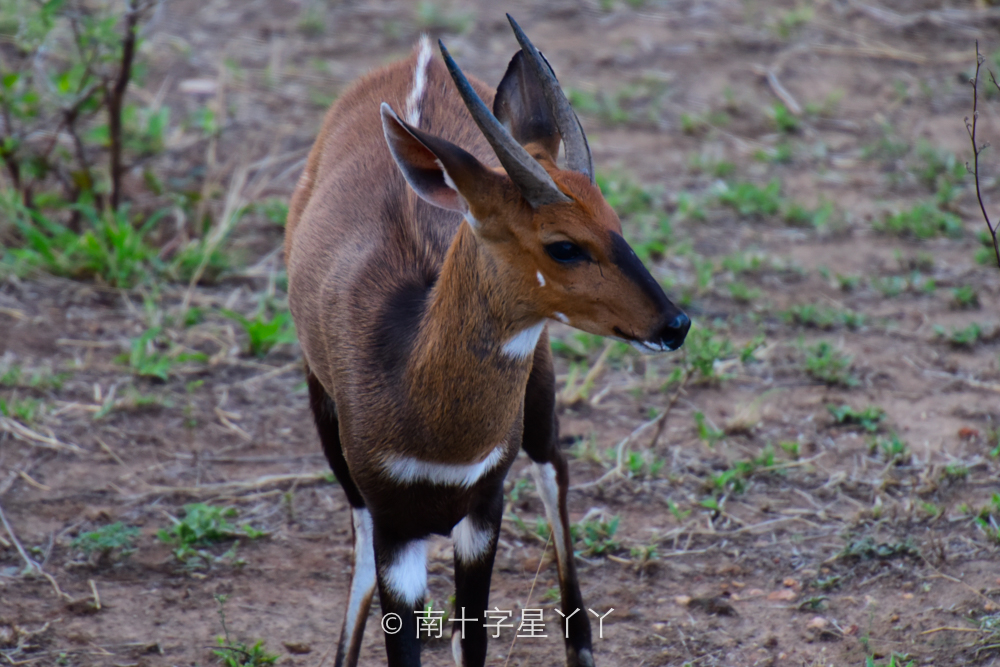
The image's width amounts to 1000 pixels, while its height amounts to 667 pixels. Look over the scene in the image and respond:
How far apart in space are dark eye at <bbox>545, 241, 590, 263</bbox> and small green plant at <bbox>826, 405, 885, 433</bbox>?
265 centimetres

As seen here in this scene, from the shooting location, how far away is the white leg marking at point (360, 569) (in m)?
3.79

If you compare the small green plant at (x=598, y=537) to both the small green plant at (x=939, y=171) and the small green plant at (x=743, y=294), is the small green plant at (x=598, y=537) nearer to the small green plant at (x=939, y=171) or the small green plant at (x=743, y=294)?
the small green plant at (x=743, y=294)

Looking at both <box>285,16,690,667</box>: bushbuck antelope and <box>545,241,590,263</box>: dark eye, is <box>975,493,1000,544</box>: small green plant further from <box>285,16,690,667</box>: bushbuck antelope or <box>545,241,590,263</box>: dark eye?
<box>545,241,590,263</box>: dark eye

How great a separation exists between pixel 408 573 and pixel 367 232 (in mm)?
1092

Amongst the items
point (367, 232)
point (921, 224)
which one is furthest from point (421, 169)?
point (921, 224)

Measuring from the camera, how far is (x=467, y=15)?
9602 millimetres

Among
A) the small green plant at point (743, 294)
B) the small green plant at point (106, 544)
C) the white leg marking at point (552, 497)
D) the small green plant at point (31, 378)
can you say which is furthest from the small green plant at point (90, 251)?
the small green plant at point (743, 294)

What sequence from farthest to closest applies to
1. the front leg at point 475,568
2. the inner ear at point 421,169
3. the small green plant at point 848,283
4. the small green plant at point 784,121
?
the small green plant at point 784,121, the small green plant at point 848,283, the front leg at point 475,568, the inner ear at point 421,169

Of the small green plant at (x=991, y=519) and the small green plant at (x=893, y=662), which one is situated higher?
the small green plant at (x=991, y=519)

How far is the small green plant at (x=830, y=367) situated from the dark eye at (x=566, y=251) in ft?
9.38

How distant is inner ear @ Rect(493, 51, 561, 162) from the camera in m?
3.29

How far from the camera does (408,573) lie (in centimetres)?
330

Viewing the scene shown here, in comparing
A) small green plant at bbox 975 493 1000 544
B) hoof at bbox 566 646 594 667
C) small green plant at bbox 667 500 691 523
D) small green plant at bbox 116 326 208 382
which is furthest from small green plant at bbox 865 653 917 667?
small green plant at bbox 116 326 208 382

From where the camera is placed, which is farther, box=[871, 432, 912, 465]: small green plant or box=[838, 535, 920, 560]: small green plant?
box=[871, 432, 912, 465]: small green plant
